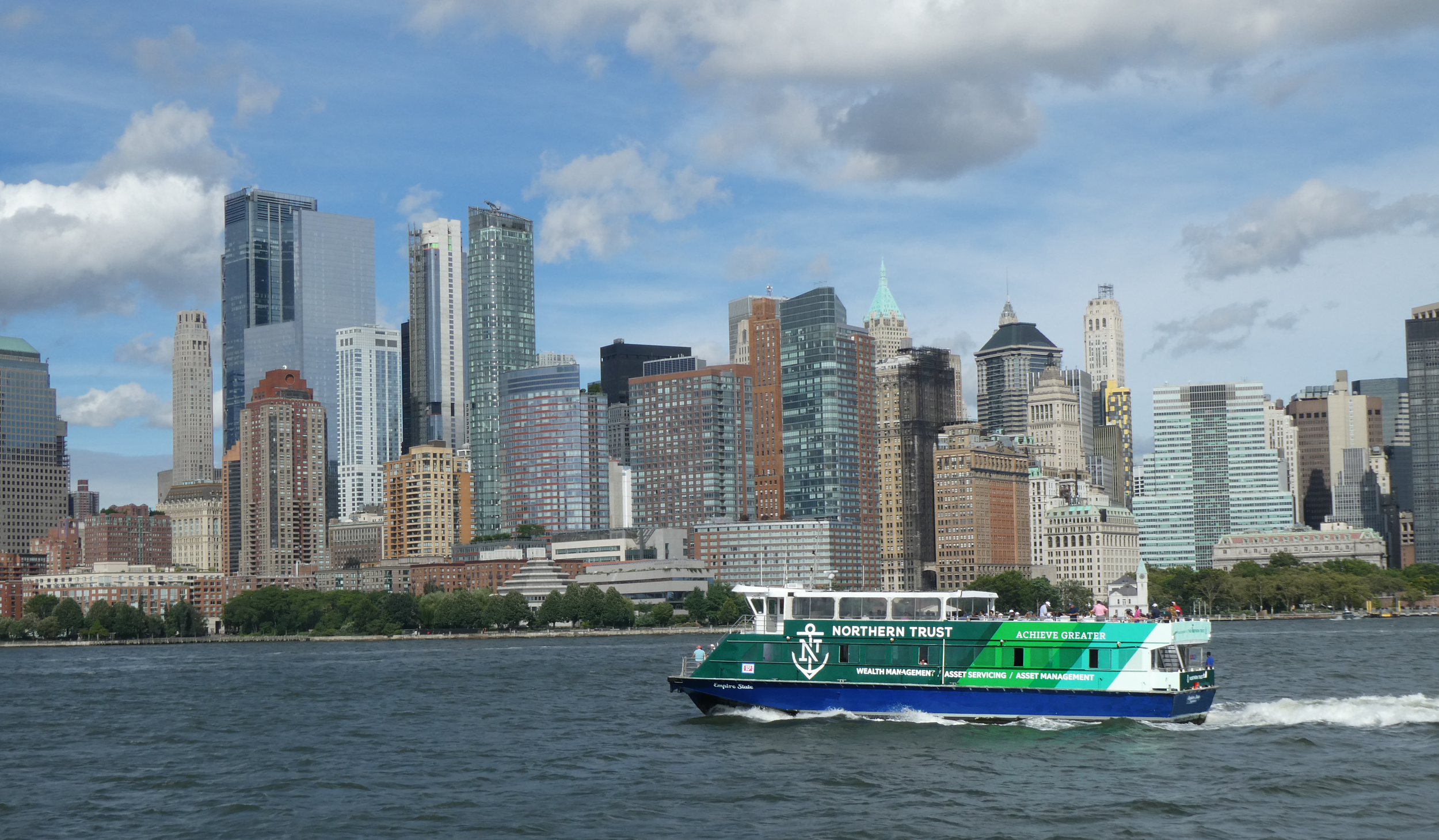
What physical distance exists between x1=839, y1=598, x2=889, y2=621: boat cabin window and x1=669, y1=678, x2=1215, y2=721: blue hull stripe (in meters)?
2.87

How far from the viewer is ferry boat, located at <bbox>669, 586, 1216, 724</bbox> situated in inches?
2564

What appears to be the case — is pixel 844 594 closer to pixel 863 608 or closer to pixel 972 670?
pixel 863 608

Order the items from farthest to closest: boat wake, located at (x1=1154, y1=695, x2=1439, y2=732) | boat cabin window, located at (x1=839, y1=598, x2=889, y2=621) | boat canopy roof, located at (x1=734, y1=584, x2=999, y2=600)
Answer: boat wake, located at (x1=1154, y1=695, x2=1439, y2=732) < boat cabin window, located at (x1=839, y1=598, x2=889, y2=621) < boat canopy roof, located at (x1=734, y1=584, x2=999, y2=600)

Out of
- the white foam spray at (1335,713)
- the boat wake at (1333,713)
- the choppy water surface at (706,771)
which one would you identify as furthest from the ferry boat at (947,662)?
the white foam spray at (1335,713)

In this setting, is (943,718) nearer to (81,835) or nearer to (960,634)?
(960,634)

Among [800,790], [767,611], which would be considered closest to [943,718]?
[767,611]

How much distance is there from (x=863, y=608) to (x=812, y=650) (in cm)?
285

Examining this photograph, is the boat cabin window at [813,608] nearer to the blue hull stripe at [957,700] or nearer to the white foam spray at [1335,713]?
the blue hull stripe at [957,700]

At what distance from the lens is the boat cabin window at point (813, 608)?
228 ft

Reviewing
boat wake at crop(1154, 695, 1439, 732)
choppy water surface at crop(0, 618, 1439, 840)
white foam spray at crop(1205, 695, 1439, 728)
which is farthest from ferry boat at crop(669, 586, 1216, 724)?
white foam spray at crop(1205, 695, 1439, 728)

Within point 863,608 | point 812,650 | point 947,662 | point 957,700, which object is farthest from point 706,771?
point 947,662

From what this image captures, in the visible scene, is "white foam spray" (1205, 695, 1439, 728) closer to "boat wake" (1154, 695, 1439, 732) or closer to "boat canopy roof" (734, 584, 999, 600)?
"boat wake" (1154, 695, 1439, 732)

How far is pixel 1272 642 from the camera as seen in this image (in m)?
157

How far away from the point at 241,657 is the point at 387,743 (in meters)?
117
